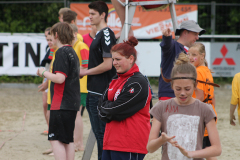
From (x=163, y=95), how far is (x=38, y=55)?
344 inches

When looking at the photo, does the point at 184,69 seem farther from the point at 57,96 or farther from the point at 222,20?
the point at 222,20

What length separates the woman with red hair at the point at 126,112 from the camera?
2.83 m

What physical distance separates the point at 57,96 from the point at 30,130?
3.12 meters

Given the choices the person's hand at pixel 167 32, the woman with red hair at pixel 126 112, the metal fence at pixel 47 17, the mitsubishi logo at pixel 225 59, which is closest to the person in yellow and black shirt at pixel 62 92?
the woman with red hair at pixel 126 112

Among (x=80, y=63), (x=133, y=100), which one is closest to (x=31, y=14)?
(x=80, y=63)

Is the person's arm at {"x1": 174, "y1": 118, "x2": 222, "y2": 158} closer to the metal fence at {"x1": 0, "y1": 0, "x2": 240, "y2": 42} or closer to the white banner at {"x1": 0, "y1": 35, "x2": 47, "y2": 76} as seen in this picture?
the white banner at {"x1": 0, "y1": 35, "x2": 47, "y2": 76}

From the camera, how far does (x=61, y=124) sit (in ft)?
11.8

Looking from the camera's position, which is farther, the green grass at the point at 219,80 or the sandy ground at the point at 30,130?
the green grass at the point at 219,80

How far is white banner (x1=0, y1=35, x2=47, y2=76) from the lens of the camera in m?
11.7

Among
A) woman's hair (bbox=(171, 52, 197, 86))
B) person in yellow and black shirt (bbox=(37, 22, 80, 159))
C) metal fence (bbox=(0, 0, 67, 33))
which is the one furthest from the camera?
metal fence (bbox=(0, 0, 67, 33))

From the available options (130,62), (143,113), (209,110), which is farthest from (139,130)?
(209,110)

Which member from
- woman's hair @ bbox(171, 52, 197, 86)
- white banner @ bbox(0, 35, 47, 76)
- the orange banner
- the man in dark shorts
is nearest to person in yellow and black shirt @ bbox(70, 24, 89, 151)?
the man in dark shorts

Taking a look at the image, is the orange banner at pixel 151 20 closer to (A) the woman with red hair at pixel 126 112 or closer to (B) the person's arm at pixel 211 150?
(A) the woman with red hair at pixel 126 112

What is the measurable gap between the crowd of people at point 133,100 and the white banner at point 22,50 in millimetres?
7152
